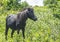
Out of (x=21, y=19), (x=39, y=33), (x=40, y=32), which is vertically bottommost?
(x=40, y=32)

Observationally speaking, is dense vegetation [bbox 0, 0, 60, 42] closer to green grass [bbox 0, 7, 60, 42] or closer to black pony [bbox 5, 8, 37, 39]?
green grass [bbox 0, 7, 60, 42]

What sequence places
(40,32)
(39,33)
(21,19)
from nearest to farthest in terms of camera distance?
(21,19) → (39,33) → (40,32)

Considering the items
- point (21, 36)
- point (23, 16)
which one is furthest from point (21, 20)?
point (21, 36)

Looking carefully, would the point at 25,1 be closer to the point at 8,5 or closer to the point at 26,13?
the point at 8,5

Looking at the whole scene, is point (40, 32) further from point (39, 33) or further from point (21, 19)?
point (21, 19)

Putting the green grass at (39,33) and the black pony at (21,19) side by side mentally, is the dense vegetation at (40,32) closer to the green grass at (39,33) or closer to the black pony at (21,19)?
the green grass at (39,33)

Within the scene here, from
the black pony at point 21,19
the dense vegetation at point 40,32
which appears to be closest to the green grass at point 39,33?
the dense vegetation at point 40,32

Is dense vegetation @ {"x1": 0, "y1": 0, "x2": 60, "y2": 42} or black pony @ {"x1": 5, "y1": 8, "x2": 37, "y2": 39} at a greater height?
black pony @ {"x1": 5, "y1": 8, "x2": 37, "y2": 39}

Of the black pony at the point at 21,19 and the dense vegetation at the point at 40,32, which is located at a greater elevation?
the black pony at the point at 21,19

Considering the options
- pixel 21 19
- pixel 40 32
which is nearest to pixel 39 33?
pixel 40 32

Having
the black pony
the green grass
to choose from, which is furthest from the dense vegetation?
the black pony

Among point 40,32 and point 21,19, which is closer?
point 21,19

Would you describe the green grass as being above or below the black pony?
below

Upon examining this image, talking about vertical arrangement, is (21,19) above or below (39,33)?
above
